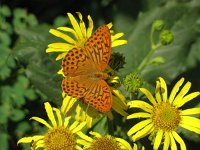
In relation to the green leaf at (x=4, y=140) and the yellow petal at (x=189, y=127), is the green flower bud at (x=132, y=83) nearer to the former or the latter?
the yellow petal at (x=189, y=127)

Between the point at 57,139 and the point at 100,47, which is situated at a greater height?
the point at 100,47

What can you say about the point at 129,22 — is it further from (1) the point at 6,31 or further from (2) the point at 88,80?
(2) the point at 88,80

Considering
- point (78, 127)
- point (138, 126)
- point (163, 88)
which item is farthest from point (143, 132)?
point (78, 127)

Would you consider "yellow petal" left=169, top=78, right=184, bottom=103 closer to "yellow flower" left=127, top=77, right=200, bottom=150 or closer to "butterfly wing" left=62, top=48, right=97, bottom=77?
"yellow flower" left=127, top=77, right=200, bottom=150

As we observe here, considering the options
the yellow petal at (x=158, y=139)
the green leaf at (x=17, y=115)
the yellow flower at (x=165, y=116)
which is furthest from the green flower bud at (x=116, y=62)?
the green leaf at (x=17, y=115)

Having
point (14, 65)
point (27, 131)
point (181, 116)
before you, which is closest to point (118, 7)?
point (14, 65)

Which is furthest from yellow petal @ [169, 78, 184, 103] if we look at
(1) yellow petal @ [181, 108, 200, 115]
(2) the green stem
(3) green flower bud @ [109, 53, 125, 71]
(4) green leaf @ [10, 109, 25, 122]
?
(4) green leaf @ [10, 109, 25, 122]

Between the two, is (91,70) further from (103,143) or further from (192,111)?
(192,111)
